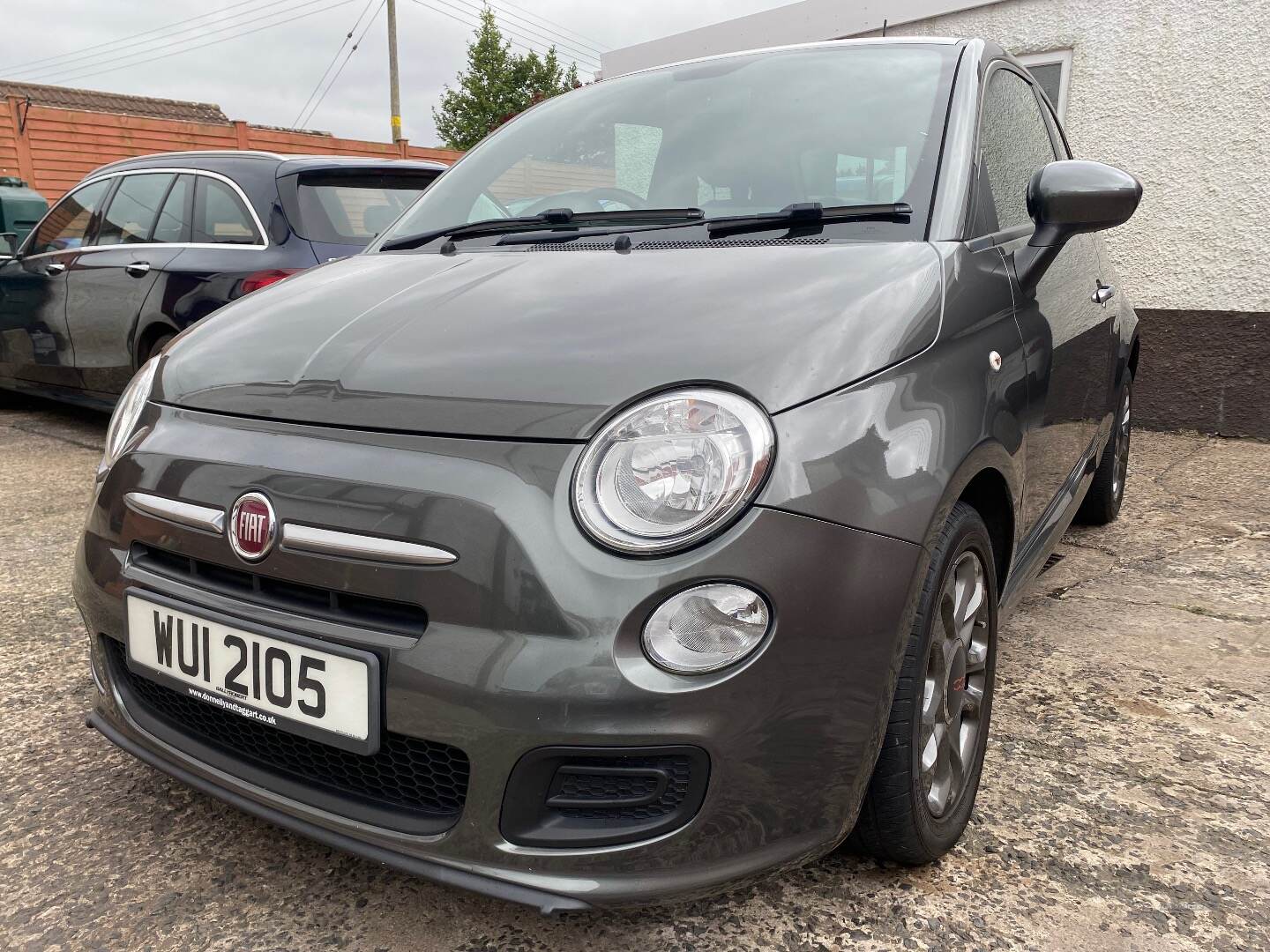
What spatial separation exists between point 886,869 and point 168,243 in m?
4.18

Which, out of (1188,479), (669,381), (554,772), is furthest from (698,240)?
(1188,479)

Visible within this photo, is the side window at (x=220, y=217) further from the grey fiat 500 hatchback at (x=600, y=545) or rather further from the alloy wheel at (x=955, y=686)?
the alloy wheel at (x=955, y=686)

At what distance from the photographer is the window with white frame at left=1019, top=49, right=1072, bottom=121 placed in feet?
18.4

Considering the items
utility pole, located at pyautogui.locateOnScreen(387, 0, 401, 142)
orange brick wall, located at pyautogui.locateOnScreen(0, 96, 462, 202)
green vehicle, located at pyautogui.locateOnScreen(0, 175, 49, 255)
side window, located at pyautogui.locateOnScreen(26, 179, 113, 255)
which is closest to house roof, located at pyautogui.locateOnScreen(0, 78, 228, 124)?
utility pole, located at pyautogui.locateOnScreen(387, 0, 401, 142)

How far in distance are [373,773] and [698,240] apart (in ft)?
3.56

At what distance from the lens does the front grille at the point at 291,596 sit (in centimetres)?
134

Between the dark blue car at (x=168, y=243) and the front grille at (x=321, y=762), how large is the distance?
2619mm

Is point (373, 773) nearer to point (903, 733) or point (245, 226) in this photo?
point (903, 733)

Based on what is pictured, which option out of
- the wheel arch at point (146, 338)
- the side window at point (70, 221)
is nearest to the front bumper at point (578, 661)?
the wheel arch at point (146, 338)

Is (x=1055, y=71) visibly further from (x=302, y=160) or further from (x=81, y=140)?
(x=81, y=140)

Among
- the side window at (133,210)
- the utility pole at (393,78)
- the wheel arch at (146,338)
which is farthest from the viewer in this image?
the utility pole at (393,78)

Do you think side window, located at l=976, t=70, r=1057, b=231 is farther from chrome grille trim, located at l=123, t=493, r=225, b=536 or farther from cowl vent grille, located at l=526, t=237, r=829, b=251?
chrome grille trim, located at l=123, t=493, r=225, b=536

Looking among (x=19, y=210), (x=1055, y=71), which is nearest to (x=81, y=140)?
(x=19, y=210)

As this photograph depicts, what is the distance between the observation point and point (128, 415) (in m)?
1.82
